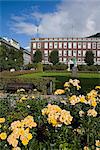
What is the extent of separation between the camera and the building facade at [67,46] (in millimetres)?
102000

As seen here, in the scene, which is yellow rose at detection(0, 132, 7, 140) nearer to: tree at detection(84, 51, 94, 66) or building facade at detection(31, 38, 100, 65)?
tree at detection(84, 51, 94, 66)

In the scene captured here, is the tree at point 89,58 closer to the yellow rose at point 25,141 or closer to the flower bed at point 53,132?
the flower bed at point 53,132

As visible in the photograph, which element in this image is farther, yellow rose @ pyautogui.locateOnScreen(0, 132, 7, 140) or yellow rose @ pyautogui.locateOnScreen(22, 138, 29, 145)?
yellow rose @ pyautogui.locateOnScreen(0, 132, 7, 140)

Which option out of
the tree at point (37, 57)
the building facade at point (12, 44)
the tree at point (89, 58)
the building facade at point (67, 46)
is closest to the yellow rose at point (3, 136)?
the building facade at point (12, 44)

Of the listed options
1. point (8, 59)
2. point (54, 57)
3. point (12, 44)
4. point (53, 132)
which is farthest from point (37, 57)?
point (53, 132)

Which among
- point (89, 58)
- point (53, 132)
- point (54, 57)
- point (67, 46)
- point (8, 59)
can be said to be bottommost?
point (53, 132)

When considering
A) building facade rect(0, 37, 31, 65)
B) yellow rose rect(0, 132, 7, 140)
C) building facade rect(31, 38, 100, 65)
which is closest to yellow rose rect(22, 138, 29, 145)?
yellow rose rect(0, 132, 7, 140)

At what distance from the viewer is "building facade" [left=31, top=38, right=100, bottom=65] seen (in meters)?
102

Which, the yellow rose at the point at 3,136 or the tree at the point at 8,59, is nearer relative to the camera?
the yellow rose at the point at 3,136

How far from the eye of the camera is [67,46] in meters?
104

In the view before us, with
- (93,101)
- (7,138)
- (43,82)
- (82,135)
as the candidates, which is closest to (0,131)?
(7,138)

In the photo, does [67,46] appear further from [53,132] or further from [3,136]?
[3,136]

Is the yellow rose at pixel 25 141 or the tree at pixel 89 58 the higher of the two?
the tree at pixel 89 58

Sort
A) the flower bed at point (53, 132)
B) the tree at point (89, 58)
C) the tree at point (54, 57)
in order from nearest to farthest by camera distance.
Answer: the flower bed at point (53, 132) < the tree at point (89, 58) < the tree at point (54, 57)
